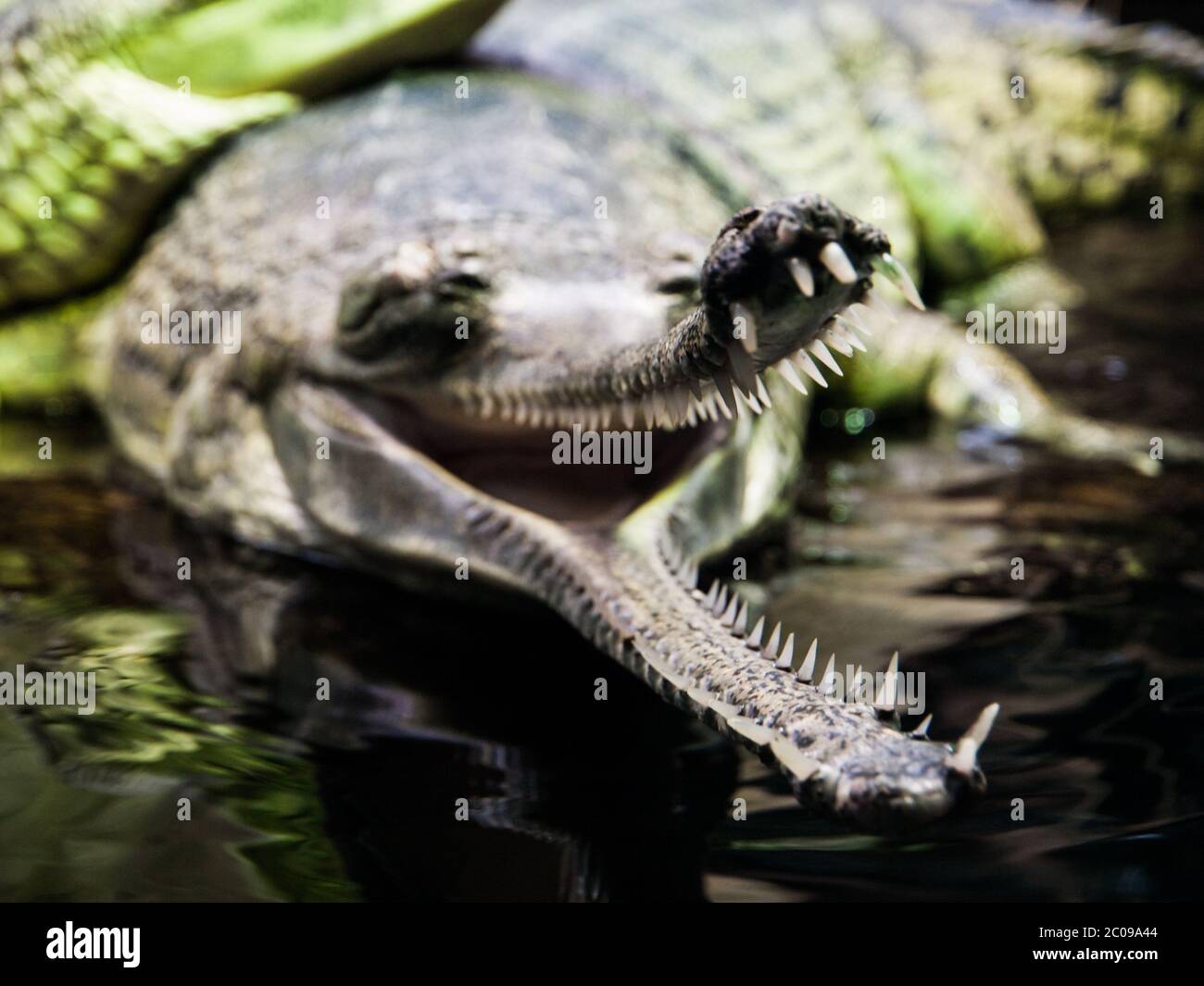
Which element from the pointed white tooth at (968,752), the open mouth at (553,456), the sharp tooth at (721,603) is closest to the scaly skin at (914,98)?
the open mouth at (553,456)

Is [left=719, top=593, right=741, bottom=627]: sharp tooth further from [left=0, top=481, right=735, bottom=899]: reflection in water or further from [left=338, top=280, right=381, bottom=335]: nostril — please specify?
[left=338, top=280, right=381, bottom=335]: nostril

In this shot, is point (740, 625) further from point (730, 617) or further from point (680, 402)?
point (680, 402)

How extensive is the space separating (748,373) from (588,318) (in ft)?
2.40

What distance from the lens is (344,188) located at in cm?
332

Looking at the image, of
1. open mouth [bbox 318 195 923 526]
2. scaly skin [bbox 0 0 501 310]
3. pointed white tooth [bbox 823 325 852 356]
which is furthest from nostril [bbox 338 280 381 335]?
scaly skin [bbox 0 0 501 310]

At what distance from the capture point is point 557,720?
Answer: 2.31m

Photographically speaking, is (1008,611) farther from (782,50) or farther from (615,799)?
(782,50)

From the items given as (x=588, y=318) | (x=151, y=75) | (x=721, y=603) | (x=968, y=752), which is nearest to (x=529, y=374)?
(x=588, y=318)

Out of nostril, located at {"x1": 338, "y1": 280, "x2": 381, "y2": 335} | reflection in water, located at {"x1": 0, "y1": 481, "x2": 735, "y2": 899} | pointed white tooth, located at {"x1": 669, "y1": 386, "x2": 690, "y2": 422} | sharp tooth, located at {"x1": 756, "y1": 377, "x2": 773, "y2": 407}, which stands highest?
nostril, located at {"x1": 338, "y1": 280, "x2": 381, "y2": 335}

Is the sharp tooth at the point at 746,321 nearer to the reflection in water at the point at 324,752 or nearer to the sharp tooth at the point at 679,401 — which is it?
the sharp tooth at the point at 679,401

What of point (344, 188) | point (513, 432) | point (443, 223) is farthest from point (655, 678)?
point (344, 188)

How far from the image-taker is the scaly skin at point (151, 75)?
3.76 metres

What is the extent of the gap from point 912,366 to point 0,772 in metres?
3.03

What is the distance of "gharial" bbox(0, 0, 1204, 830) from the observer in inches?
72.3
